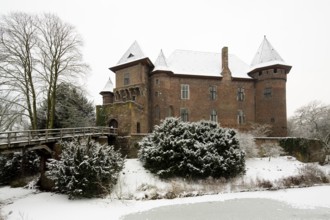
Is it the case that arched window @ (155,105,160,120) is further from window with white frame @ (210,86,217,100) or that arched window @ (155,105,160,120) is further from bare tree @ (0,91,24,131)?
bare tree @ (0,91,24,131)

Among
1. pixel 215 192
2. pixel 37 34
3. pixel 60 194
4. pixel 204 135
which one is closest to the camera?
pixel 60 194

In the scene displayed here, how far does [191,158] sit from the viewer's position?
17906 millimetres

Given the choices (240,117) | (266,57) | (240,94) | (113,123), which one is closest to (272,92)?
(240,94)

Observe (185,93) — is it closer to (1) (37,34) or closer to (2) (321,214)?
→ (1) (37,34)

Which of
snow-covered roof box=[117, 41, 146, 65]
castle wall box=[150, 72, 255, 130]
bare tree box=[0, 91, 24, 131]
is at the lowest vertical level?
bare tree box=[0, 91, 24, 131]

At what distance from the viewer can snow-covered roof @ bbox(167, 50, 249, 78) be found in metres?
29.9

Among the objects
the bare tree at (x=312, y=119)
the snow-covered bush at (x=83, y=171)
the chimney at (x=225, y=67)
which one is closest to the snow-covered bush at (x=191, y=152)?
the snow-covered bush at (x=83, y=171)

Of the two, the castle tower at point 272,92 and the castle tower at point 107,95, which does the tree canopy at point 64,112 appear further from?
the castle tower at point 272,92

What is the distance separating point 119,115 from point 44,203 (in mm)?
11178

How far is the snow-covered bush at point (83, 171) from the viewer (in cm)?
1451

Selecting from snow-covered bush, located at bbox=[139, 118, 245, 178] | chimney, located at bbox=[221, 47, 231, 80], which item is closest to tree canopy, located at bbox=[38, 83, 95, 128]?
snow-covered bush, located at bbox=[139, 118, 245, 178]

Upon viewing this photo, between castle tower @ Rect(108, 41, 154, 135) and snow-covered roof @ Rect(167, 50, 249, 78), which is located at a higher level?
snow-covered roof @ Rect(167, 50, 249, 78)

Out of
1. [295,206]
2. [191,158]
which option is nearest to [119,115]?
[191,158]

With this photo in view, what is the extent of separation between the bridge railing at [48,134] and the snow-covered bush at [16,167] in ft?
5.84
